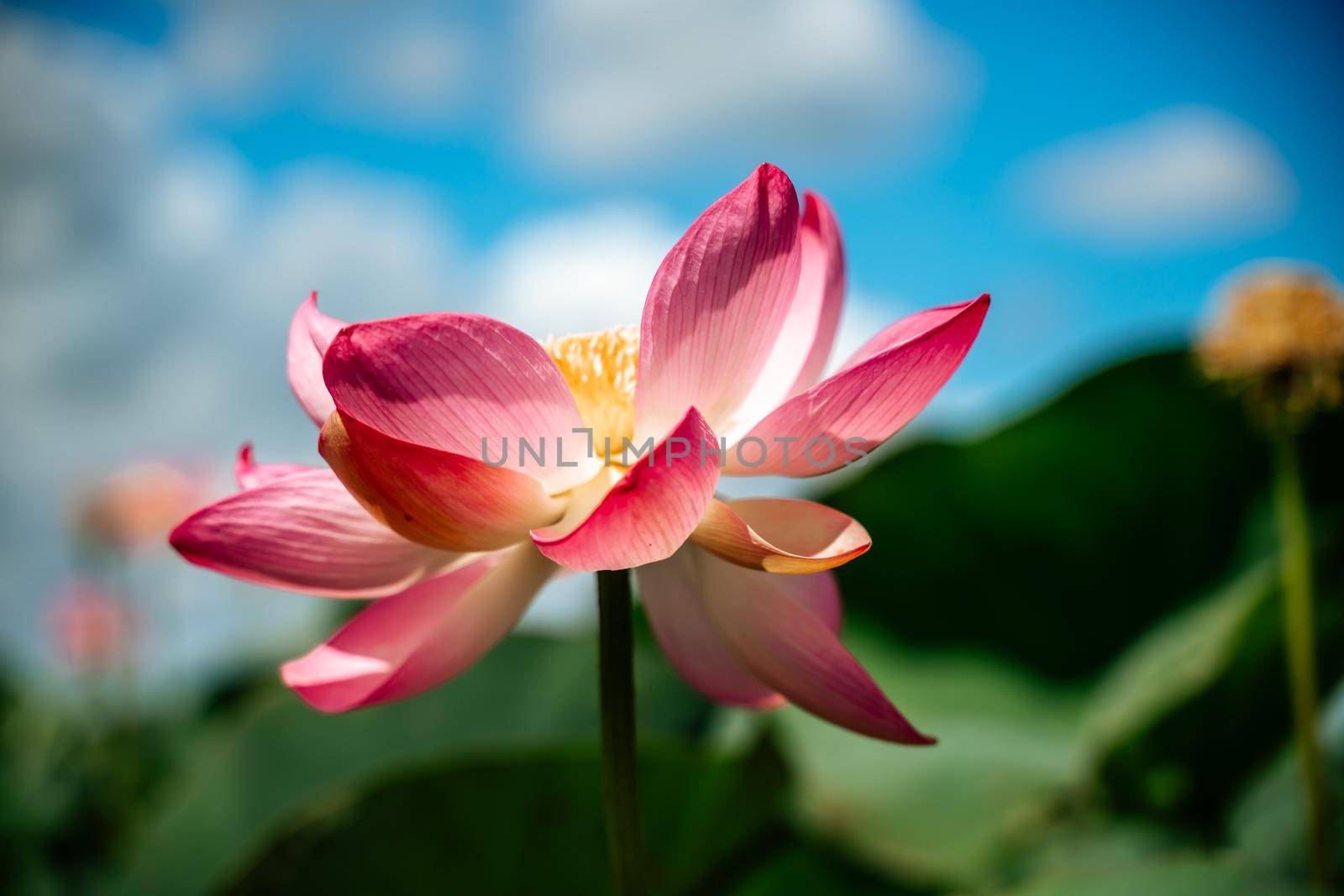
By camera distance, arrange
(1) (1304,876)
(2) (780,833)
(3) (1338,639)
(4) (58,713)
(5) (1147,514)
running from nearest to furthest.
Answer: (2) (780,833) < (1) (1304,876) < (3) (1338,639) < (5) (1147,514) < (4) (58,713)

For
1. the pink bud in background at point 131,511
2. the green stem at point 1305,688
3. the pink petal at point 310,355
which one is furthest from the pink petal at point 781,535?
the pink bud in background at point 131,511

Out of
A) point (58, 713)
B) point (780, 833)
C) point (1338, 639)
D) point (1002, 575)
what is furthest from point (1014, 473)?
point (58, 713)

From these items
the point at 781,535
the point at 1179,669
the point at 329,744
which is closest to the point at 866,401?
the point at 781,535

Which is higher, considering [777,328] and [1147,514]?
[777,328]

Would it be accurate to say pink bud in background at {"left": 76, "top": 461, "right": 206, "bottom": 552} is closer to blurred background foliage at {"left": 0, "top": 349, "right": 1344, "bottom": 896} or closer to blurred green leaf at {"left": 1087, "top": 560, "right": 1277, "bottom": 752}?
blurred background foliage at {"left": 0, "top": 349, "right": 1344, "bottom": 896}

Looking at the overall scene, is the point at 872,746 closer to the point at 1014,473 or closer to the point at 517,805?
the point at 1014,473

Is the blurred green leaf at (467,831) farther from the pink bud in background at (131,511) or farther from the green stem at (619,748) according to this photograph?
the pink bud in background at (131,511)
